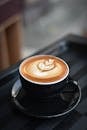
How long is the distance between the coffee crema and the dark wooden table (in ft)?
0.22

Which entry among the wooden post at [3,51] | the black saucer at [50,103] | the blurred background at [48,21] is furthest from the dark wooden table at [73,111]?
the blurred background at [48,21]

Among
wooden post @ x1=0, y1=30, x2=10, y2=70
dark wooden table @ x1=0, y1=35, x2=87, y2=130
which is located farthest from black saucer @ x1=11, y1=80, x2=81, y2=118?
wooden post @ x1=0, y1=30, x2=10, y2=70

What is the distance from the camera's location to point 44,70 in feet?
1.98

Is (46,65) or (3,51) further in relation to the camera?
(3,51)

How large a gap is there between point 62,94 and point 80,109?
2.0 inches

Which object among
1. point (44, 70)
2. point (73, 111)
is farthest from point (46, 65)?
point (73, 111)

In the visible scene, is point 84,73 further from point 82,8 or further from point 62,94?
point 82,8

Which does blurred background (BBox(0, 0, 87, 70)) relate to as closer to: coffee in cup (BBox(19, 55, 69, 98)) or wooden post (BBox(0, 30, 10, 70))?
wooden post (BBox(0, 30, 10, 70))

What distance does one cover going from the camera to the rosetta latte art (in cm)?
61

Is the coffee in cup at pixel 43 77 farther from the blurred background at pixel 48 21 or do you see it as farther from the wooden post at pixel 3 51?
the blurred background at pixel 48 21

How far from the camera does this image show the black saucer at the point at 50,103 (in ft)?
1.81

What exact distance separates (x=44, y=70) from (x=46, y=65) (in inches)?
0.7

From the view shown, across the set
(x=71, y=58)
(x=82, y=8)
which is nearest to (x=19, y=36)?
(x=71, y=58)

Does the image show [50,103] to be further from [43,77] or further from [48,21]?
[48,21]
